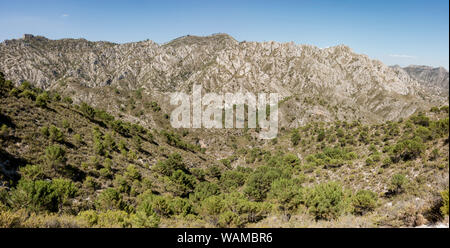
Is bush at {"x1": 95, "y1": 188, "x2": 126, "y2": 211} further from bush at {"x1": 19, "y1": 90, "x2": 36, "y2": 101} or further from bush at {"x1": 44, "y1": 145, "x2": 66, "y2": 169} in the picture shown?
bush at {"x1": 19, "y1": 90, "x2": 36, "y2": 101}

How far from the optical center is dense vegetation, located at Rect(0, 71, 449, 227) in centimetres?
1375

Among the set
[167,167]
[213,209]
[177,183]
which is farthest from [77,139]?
[213,209]

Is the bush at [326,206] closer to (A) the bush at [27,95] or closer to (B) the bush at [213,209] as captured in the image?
(B) the bush at [213,209]

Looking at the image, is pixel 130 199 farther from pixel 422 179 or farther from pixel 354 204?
pixel 422 179

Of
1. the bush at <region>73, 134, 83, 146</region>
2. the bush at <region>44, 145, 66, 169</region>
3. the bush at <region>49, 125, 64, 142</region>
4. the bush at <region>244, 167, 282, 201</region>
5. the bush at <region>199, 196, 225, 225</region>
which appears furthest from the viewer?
the bush at <region>73, 134, 83, 146</region>

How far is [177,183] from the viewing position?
36500mm

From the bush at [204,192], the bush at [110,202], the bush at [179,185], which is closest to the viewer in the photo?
the bush at [110,202]

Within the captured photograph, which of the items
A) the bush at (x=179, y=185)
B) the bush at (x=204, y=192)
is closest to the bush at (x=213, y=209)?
the bush at (x=204, y=192)

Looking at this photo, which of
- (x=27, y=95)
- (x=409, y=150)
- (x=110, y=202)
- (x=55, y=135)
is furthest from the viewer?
(x=27, y=95)

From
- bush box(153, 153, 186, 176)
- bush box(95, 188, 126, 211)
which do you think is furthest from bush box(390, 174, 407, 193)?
bush box(153, 153, 186, 176)

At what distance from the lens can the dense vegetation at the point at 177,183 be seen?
13750 millimetres

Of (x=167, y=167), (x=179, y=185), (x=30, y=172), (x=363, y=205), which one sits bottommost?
(x=179, y=185)

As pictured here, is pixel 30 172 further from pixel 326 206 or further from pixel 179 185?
pixel 326 206

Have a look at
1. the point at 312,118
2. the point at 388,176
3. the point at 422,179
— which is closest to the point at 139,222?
the point at 422,179
